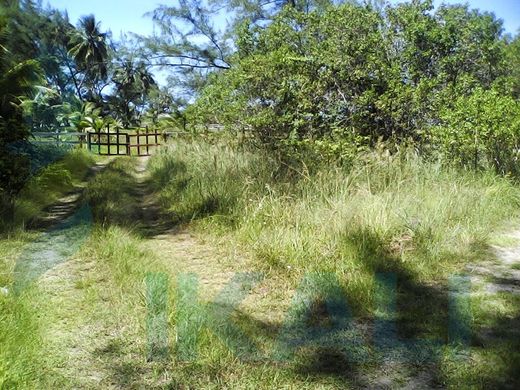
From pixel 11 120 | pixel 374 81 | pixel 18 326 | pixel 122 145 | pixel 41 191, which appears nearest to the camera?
pixel 18 326

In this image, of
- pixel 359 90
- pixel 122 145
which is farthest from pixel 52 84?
pixel 359 90

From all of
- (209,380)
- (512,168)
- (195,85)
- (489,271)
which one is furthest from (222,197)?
(195,85)

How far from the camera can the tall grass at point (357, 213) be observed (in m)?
4.60

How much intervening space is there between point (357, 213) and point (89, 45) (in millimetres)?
49645

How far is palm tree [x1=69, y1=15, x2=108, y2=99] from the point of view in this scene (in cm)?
Answer: 4809

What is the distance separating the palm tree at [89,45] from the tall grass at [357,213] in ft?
147

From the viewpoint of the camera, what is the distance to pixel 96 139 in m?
25.8

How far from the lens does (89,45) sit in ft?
159

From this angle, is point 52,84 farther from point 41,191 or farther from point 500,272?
point 500,272

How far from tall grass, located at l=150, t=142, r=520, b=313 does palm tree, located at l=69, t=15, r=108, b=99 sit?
147 ft

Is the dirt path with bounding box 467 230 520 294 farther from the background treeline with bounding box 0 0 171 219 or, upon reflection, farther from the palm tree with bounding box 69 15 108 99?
the palm tree with bounding box 69 15 108 99

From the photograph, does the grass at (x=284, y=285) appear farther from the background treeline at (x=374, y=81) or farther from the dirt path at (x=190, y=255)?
the background treeline at (x=374, y=81)

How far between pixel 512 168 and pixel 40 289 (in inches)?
298

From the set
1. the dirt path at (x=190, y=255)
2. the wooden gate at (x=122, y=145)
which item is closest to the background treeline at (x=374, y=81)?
the dirt path at (x=190, y=255)
